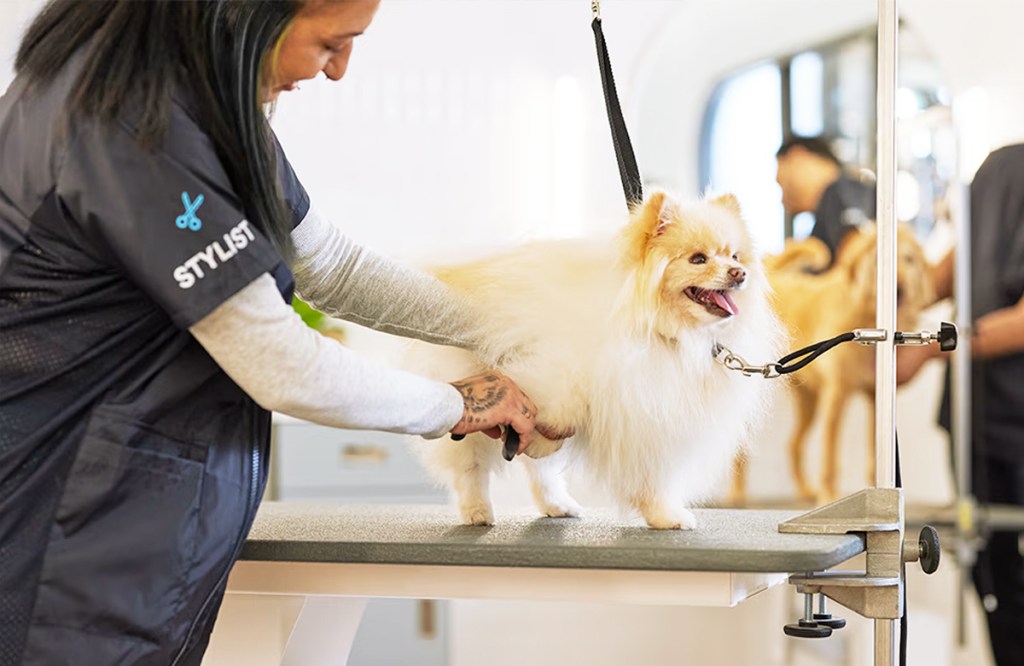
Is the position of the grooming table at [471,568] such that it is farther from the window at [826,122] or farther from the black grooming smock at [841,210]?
the black grooming smock at [841,210]

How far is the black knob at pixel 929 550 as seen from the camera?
1312 millimetres

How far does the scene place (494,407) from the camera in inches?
50.7

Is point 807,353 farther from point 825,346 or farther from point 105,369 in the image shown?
point 105,369

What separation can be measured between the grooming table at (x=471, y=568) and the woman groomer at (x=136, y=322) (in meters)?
0.22

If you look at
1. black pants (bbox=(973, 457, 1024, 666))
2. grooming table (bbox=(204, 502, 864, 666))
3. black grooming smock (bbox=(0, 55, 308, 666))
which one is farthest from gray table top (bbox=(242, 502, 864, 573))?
black pants (bbox=(973, 457, 1024, 666))

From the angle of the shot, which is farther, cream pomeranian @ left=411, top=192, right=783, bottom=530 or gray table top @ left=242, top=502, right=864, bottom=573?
cream pomeranian @ left=411, top=192, right=783, bottom=530

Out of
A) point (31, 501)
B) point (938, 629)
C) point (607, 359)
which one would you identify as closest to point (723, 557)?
point (607, 359)

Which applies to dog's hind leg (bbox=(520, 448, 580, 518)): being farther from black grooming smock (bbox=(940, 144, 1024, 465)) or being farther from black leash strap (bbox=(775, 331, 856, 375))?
black grooming smock (bbox=(940, 144, 1024, 465))

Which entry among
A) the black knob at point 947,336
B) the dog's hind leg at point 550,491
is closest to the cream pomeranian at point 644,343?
the dog's hind leg at point 550,491

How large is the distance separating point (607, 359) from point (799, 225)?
8.02ft

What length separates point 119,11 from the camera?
1.03 meters

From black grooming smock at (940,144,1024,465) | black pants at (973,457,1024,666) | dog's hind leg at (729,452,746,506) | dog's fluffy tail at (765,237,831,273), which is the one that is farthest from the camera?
dog's hind leg at (729,452,746,506)

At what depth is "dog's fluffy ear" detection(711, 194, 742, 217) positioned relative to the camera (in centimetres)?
147

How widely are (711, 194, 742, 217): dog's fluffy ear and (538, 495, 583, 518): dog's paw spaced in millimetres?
460
